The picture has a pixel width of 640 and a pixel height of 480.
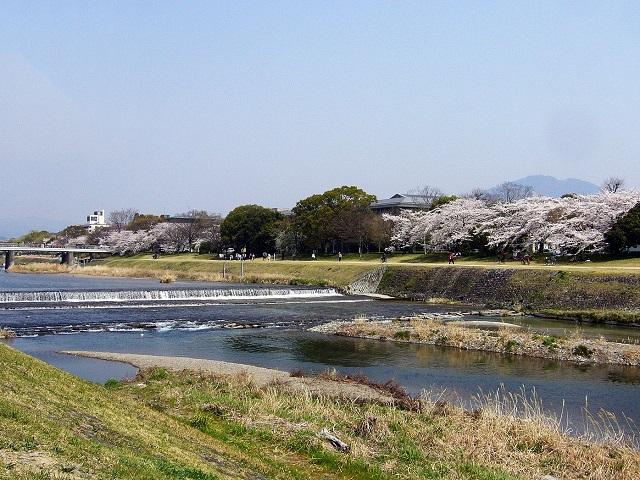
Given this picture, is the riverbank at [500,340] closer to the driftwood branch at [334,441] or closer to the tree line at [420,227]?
the driftwood branch at [334,441]

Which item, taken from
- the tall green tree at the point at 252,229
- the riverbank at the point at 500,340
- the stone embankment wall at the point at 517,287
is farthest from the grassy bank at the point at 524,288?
the tall green tree at the point at 252,229

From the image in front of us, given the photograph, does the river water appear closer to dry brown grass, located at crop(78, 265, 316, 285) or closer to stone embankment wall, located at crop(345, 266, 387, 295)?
stone embankment wall, located at crop(345, 266, 387, 295)

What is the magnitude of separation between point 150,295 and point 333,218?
37.6 m

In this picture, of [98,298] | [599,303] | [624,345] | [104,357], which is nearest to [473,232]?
[599,303]

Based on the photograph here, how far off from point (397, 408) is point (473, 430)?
2.60 meters

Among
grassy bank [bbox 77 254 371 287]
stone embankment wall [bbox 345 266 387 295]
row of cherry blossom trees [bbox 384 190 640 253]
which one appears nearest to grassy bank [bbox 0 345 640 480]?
stone embankment wall [bbox 345 266 387 295]

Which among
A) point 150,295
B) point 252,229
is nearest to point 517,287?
point 150,295

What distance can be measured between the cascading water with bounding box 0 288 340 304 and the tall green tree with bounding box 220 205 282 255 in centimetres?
3725

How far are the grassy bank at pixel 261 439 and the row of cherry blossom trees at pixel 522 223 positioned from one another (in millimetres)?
46359

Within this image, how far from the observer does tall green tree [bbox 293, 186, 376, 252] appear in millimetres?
80688

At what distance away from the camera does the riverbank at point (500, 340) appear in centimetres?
2506

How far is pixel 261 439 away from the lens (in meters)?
12.4

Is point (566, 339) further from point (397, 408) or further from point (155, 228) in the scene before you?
point (155, 228)

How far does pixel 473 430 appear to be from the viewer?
1314 centimetres
